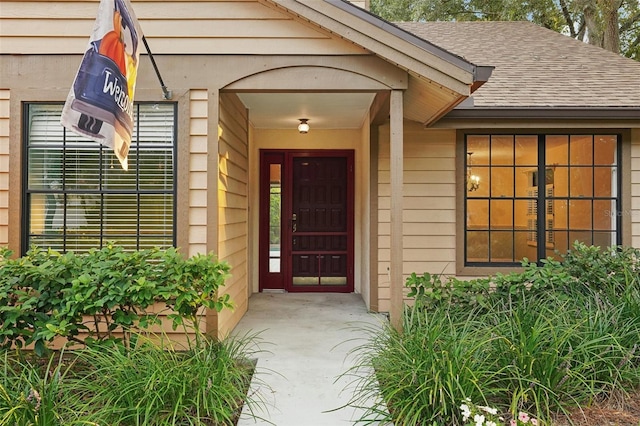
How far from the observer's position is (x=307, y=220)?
6.81 metres

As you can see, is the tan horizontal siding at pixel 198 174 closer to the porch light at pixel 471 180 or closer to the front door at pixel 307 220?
the front door at pixel 307 220

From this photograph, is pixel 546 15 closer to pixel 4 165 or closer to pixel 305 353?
pixel 305 353

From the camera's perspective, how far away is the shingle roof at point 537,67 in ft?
16.3

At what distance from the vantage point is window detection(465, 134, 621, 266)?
206 inches

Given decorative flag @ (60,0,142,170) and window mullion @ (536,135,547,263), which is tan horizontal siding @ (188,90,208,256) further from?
window mullion @ (536,135,547,263)

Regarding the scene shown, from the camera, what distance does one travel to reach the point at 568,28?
1379 centimetres

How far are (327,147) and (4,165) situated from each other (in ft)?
13.6

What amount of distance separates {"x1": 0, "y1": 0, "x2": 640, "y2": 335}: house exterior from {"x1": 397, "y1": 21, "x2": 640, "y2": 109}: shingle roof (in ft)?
0.12

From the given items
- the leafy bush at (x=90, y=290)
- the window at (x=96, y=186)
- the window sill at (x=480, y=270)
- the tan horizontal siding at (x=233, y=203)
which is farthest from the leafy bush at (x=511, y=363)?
the window at (x=96, y=186)

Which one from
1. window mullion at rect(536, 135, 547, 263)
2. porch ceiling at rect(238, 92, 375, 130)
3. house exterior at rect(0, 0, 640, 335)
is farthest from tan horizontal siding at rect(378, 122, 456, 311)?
window mullion at rect(536, 135, 547, 263)

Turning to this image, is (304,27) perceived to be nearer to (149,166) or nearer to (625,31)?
(149,166)

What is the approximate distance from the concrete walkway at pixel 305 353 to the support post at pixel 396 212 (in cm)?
25

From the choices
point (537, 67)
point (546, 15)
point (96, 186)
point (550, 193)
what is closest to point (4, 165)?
point (96, 186)

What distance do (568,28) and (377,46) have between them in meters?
13.3
